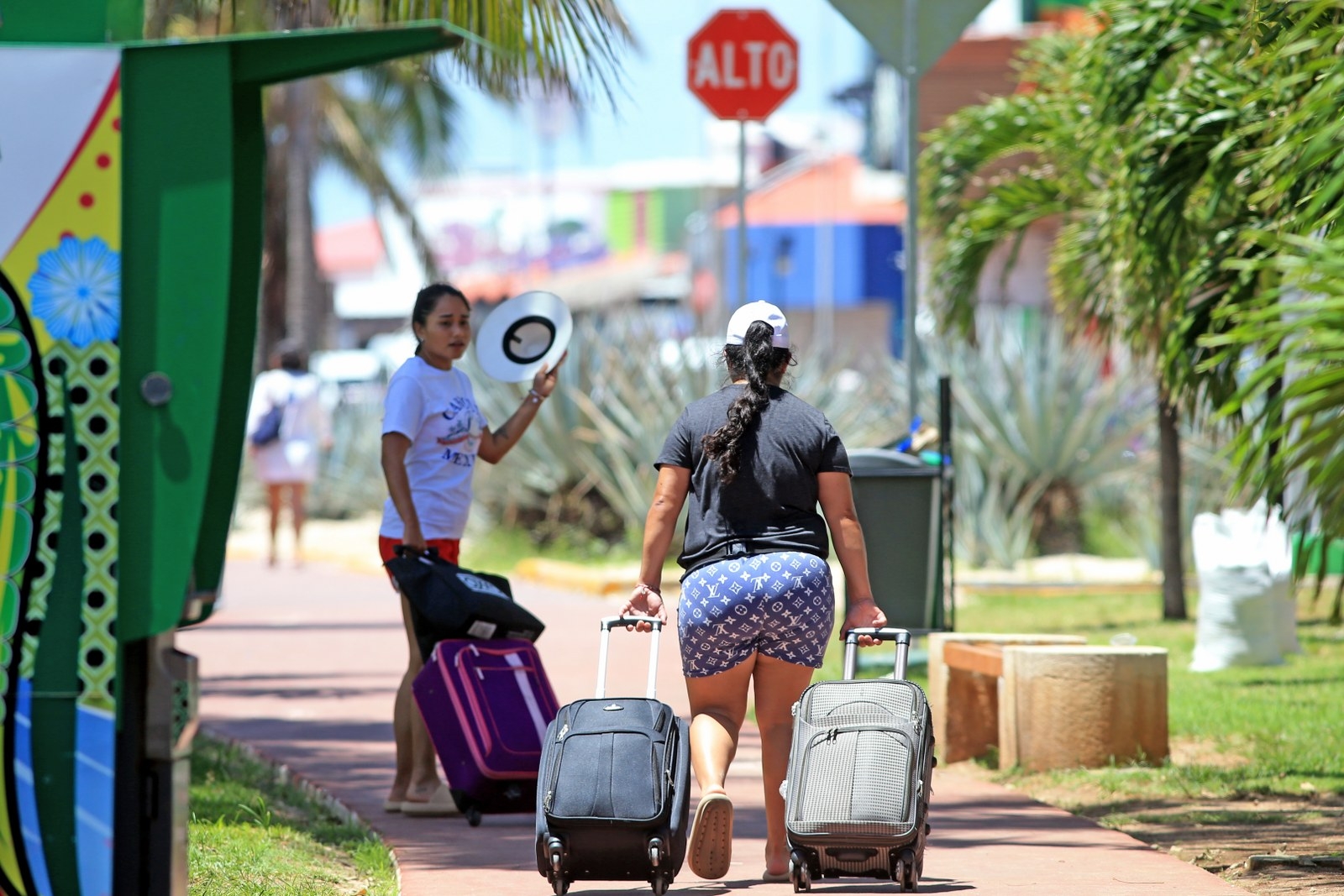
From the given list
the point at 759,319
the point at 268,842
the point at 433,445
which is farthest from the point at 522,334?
the point at 268,842

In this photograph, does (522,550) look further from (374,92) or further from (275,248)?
A: (374,92)

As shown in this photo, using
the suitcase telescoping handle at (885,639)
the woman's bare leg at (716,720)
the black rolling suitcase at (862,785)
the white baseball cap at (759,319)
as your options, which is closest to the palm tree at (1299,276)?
the suitcase telescoping handle at (885,639)

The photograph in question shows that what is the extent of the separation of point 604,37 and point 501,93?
2.42 ft

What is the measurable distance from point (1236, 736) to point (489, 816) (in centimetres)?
336

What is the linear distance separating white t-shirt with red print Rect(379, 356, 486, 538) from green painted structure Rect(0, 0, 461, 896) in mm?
3174

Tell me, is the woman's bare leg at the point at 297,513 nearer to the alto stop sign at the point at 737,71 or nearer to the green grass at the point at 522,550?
the green grass at the point at 522,550

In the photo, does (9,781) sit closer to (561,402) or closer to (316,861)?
(316,861)

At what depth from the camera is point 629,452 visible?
17.3m

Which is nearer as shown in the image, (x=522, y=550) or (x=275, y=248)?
(x=522, y=550)

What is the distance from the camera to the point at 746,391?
19.3 ft

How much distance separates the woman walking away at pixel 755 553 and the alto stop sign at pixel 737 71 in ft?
17.3

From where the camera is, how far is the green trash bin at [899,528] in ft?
32.2

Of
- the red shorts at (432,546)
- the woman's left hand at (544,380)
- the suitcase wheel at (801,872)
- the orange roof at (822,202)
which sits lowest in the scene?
the suitcase wheel at (801,872)

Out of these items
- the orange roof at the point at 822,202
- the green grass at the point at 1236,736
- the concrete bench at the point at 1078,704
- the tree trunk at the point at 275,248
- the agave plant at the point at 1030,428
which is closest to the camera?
the green grass at the point at 1236,736
